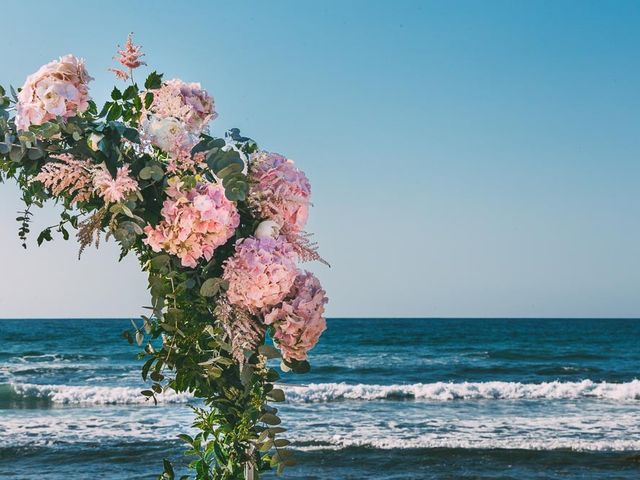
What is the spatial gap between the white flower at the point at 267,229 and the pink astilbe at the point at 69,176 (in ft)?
1.60

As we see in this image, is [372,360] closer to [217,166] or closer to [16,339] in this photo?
[16,339]

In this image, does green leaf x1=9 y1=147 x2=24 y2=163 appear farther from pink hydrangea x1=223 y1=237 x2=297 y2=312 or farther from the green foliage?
pink hydrangea x1=223 y1=237 x2=297 y2=312

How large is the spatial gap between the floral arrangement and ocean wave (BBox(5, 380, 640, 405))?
1434cm

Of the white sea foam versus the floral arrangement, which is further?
the white sea foam

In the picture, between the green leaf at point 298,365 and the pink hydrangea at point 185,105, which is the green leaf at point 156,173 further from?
the green leaf at point 298,365

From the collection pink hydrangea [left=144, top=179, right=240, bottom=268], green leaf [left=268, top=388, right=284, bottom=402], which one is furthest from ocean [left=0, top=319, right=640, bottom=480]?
pink hydrangea [left=144, top=179, right=240, bottom=268]

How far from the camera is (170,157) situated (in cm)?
232

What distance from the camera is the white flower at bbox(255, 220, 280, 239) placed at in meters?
2.26

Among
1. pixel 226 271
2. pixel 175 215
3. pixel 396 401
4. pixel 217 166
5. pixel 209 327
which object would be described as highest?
pixel 217 166

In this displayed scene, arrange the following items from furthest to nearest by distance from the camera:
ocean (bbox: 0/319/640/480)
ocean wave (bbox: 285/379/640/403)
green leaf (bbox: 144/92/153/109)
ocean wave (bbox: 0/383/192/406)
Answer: ocean wave (bbox: 285/379/640/403)
ocean wave (bbox: 0/383/192/406)
ocean (bbox: 0/319/640/480)
green leaf (bbox: 144/92/153/109)

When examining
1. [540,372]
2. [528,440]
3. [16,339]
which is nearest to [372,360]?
[540,372]

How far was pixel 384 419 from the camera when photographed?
14.6 metres

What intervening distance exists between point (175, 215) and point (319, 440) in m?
10.0

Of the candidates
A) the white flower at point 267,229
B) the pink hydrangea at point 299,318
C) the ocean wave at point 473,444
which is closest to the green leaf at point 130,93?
the white flower at point 267,229
